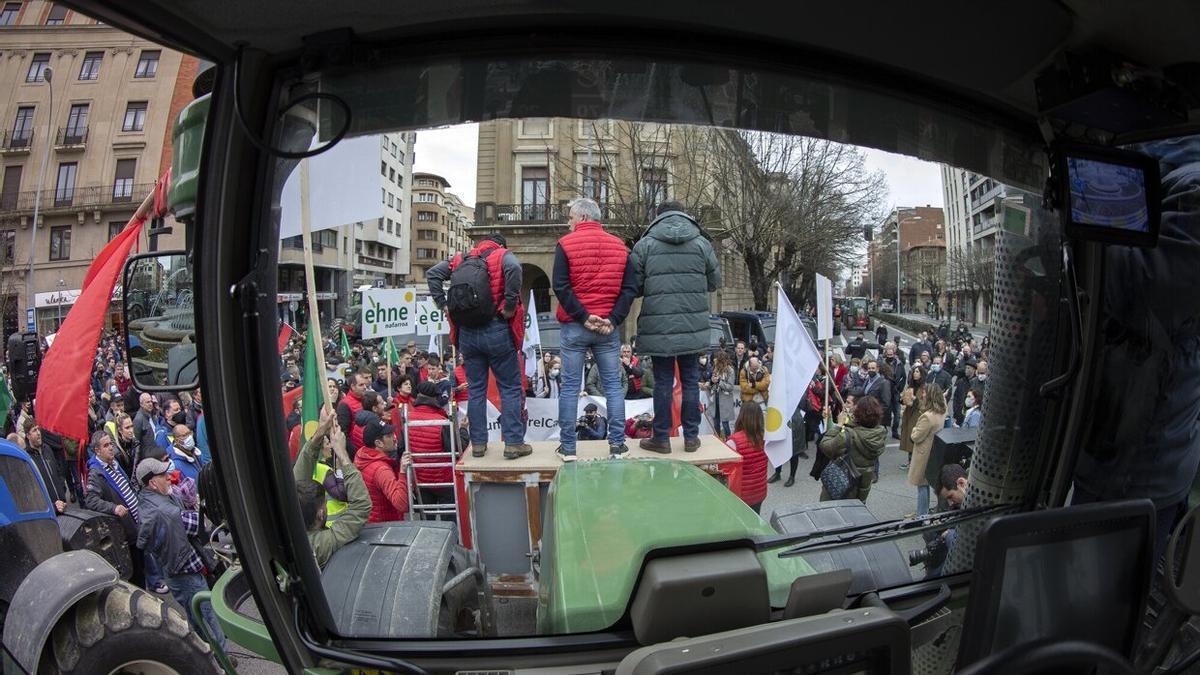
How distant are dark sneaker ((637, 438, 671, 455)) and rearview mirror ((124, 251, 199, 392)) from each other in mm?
1668

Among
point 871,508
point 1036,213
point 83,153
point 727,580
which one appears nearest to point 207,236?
point 83,153

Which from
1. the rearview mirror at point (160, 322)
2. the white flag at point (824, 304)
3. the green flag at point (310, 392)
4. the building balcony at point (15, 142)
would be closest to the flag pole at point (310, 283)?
the green flag at point (310, 392)

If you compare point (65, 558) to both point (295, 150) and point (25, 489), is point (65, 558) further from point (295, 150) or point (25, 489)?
point (295, 150)

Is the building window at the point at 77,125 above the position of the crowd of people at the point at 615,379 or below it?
above

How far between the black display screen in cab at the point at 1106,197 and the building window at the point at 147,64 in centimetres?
268

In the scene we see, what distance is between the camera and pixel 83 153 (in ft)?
6.79

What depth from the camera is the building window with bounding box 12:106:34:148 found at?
189 cm

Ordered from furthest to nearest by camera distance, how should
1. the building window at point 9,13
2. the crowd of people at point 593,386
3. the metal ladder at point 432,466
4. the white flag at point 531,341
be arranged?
the metal ladder at point 432,466 → the white flag at point 531,341 → the crowd of people at point 593,386 → the building window at point 9,13

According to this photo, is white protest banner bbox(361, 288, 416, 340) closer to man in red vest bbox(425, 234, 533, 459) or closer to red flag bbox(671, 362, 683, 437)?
man in red vest bbox(425, 234, 533, 459)

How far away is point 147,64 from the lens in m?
1.79

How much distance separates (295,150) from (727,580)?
5.11 ft

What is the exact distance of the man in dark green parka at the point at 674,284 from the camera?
2.26 metres

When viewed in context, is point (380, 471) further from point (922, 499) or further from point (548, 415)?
point (922, 499)

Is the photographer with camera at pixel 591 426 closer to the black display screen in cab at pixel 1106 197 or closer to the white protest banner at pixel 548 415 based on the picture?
the white protest banner at pixel 548 415
